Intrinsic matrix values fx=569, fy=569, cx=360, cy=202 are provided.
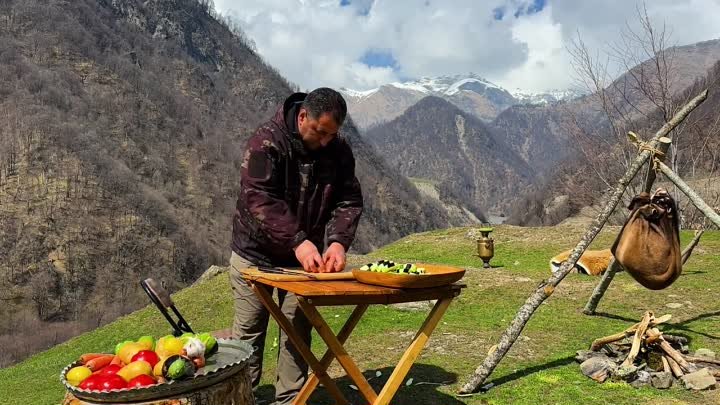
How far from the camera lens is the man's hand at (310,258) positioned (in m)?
3.95

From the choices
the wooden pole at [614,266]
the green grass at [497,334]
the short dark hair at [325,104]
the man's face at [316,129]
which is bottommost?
the green grass at [497,334]

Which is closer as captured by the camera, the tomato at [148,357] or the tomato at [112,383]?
the tomato at [112,383]

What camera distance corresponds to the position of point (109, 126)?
107 metres

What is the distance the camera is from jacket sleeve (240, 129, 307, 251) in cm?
412

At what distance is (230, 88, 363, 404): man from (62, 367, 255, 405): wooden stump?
34.3 inches

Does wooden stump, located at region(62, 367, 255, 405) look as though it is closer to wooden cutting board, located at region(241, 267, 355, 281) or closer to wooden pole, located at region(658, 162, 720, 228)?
wooden cutting board, located at region(241, 267, 355, 281)

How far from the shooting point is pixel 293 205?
455 centimetres

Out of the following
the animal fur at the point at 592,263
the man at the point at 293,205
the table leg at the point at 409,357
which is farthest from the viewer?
the animal fur at the point at 592,263

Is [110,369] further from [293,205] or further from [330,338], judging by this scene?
[293,205]

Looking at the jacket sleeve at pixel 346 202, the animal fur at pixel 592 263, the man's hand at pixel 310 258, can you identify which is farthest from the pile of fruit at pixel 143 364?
the animal fur at pixel 592 263

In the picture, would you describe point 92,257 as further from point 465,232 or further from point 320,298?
point 320,298

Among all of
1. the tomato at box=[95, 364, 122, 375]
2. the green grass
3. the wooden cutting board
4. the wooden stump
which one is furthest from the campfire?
the tomato at box=[95, 364, 122, 375]

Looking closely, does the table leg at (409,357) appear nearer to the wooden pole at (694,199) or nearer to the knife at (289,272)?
the knife at (289,272)

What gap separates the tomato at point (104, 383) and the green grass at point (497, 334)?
2.76 m
